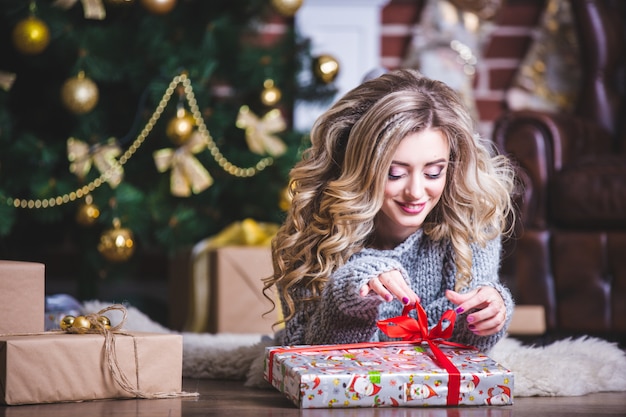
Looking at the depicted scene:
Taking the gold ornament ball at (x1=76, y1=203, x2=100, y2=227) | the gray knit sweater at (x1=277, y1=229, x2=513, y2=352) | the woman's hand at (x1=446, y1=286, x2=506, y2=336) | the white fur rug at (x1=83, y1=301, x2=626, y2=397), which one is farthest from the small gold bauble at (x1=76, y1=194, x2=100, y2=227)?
the woman's hand at (x1=446, y1=286, x2=506, y2=336)

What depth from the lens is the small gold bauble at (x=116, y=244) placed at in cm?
226

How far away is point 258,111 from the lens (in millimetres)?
2584

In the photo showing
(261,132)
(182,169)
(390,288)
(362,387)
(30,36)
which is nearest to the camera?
(362,387)

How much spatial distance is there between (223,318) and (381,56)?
145cm

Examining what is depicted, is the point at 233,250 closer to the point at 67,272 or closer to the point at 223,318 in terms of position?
the point at 223,318

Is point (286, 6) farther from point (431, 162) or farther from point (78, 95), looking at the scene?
point (431, 162)

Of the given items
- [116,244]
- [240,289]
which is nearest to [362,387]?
[240,289]

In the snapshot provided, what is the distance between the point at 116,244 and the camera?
226 centimetres

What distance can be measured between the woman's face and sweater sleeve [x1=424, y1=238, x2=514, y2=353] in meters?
0.11

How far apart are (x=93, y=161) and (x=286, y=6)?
2.20 ft

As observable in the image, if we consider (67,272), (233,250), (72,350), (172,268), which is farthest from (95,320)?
(67,272)

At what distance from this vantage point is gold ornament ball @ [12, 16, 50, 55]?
7.09ft

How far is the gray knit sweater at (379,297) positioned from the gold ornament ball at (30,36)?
1.10 metres

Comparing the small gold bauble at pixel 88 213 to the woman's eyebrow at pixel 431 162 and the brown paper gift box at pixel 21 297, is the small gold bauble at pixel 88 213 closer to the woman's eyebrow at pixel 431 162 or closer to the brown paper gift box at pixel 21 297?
the brown paper gift box at pixel 21 297
